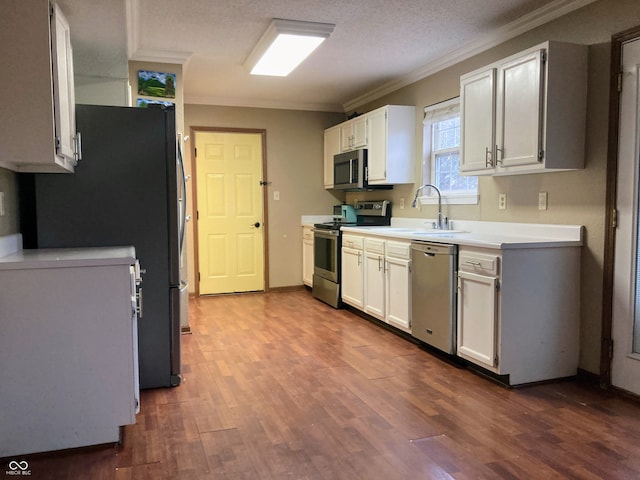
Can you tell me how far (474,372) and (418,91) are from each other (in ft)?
9.25

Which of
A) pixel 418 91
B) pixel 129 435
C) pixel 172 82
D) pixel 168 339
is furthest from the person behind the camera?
pixel 418 91

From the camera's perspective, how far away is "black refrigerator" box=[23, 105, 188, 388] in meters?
2.82

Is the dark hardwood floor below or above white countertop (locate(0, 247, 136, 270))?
below

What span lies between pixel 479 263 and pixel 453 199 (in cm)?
133

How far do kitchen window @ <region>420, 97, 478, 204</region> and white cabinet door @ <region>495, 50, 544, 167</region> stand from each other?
855 millimetres

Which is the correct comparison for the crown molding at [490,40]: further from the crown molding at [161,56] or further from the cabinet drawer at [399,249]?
the crown molding at [161,56]

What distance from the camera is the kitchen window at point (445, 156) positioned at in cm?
433

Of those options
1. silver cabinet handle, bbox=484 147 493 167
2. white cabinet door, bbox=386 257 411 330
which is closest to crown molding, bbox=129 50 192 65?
white cabinet door, bbox=386 257 411 330

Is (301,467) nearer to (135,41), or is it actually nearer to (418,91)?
(135,41)

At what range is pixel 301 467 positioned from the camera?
2.14 m

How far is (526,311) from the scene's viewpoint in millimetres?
3057

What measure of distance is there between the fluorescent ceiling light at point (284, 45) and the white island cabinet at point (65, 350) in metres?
2.12

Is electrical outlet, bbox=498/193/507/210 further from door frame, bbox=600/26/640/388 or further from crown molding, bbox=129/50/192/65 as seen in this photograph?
crown molding, bbox=129/50/192/65

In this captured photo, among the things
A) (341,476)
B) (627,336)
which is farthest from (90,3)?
(627,336)
